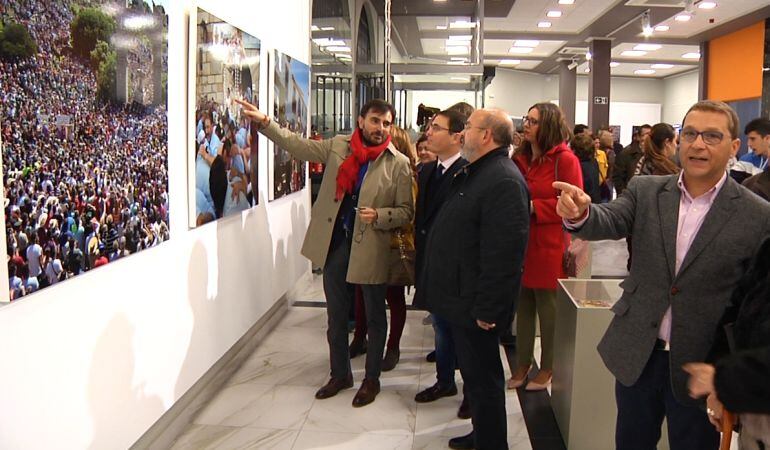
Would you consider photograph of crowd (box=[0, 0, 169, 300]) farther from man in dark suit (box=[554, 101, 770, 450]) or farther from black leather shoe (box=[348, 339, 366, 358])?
black leather shoe (box=[348, 339, 366, 358])

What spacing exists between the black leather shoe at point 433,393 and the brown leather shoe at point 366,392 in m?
0.23

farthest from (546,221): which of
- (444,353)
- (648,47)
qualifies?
(648,47)

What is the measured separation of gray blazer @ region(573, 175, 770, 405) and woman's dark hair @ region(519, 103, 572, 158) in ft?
4.40

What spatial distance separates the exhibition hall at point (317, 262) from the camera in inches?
72.2

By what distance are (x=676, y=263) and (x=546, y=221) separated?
1542 millimetres

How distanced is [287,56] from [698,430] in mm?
3774

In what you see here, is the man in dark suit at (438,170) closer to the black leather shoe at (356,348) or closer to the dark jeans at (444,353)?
the dark jeans at (444,353)

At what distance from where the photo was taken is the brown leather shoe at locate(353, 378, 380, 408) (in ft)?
11.4

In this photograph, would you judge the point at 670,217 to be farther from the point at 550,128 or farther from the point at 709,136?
the point at 550,128

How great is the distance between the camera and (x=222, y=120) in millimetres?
3303

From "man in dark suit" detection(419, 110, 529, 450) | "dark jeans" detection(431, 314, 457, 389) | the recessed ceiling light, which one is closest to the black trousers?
"man in dark suit" detection(419, 110, 529, 450)

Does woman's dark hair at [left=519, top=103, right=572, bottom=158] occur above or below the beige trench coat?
above

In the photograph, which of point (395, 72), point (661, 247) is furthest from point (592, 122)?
point (661, 247)

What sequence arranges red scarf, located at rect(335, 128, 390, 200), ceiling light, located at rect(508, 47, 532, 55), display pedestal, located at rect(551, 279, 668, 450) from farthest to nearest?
ceiling light, located at rect(508, 47, 532, 55) → red scarf, located at rect(335, 128, 390, 200) → display pedestal, located at rect(551, 279, 668, 450)
